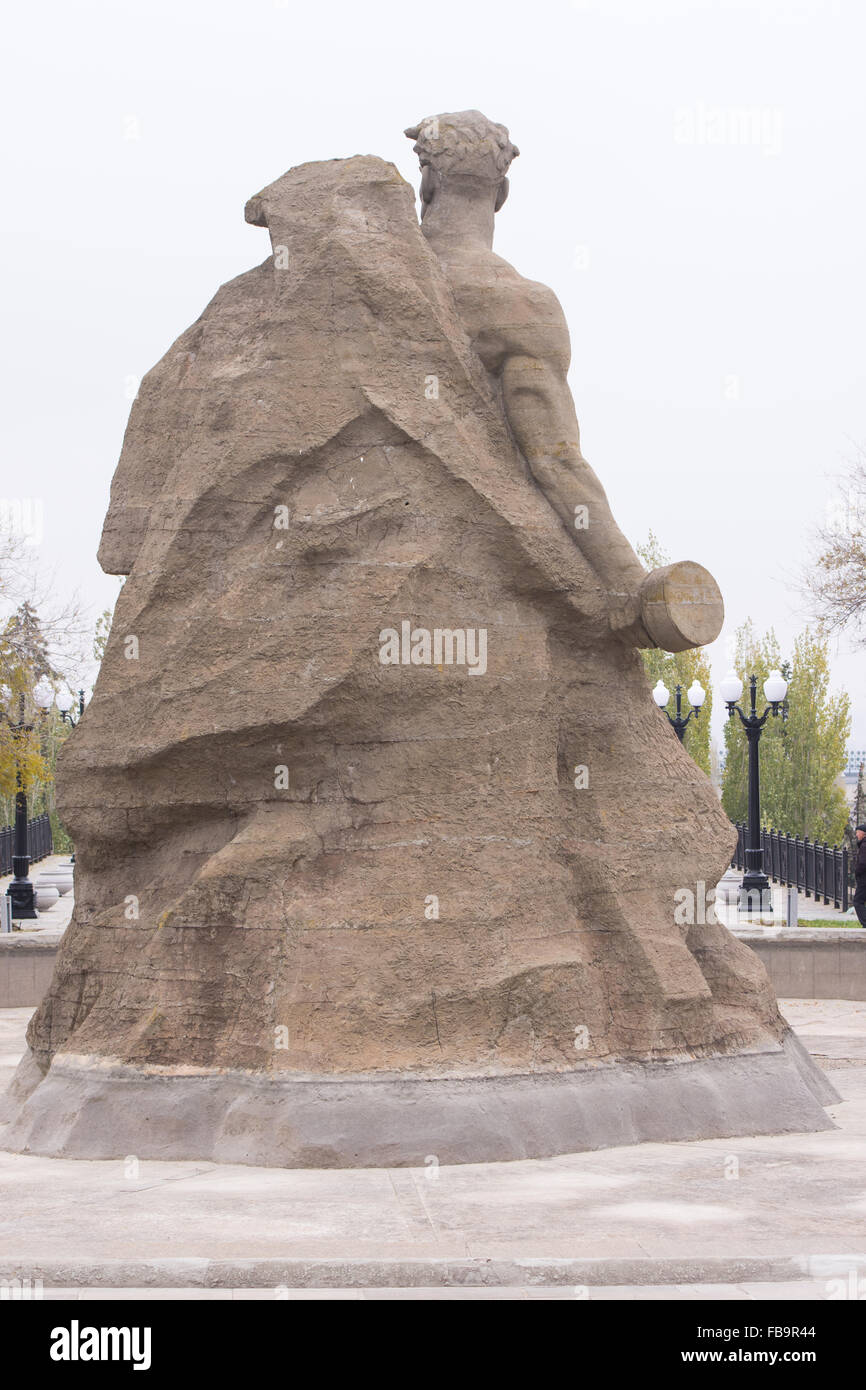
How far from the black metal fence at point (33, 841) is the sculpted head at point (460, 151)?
27.3 metres

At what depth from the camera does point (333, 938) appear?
875 centimetres

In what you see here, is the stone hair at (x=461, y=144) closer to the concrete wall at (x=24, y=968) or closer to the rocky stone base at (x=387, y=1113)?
the rocky stone base at (x=387, y=1113)

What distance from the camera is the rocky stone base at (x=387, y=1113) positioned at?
841cm

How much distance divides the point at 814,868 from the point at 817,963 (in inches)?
532

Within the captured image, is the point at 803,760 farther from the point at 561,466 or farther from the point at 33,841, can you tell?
the point at 561,466

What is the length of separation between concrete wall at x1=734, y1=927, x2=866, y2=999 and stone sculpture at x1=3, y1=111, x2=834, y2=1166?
570 cm

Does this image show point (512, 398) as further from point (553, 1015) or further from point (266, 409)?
point (553, 1015)

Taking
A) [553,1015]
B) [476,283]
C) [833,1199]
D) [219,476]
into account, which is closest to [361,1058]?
[553,1015]

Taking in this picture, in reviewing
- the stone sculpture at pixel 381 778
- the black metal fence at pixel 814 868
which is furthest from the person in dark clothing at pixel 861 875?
the stone sculpture at pixel 381 778

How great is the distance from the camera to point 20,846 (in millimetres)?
25156

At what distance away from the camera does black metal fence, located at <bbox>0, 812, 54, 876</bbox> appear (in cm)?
3581

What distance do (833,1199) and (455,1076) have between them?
6.23 ft

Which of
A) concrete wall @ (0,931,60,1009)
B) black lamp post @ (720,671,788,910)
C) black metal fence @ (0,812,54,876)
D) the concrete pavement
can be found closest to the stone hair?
the concrete pavement

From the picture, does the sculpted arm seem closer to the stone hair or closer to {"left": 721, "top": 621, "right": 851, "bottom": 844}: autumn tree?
the stone hair
